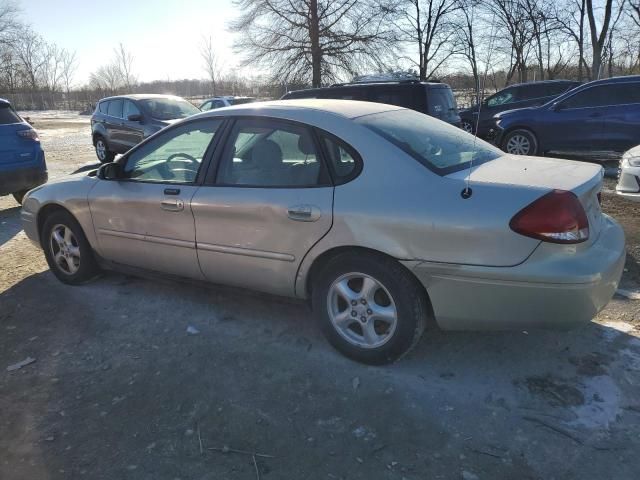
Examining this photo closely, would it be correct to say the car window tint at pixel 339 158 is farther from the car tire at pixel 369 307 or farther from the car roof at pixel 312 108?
the car tire at pixel 369 307

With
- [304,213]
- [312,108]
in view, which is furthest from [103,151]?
[304,213]

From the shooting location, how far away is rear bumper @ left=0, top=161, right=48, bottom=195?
23.9 ft

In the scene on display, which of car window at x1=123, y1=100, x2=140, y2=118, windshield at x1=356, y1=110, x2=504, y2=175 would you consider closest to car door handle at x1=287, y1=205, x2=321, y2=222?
windshield at x1=356, y1=110, x2=504, y2=175

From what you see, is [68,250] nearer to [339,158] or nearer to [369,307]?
[339,158]

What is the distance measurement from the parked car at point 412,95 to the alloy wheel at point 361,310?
6.71 m

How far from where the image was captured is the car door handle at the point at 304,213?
3.06m

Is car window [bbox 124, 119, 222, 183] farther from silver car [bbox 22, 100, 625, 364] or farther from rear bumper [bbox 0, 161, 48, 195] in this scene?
rear bumper [bbox 0, 161, 48, 195]

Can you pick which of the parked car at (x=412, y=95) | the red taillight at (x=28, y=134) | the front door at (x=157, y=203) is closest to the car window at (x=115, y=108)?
the red taillight at (x=28, y=134)

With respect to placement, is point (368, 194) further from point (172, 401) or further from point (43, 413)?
point (43, 413)

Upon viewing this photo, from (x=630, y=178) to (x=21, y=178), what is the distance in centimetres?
783

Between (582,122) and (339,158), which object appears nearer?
(339,158)

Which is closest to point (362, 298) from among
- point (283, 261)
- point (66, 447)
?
point (283, 261)

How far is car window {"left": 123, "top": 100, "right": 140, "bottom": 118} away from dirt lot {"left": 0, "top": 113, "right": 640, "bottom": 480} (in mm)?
9379

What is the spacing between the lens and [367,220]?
9.50 feet
